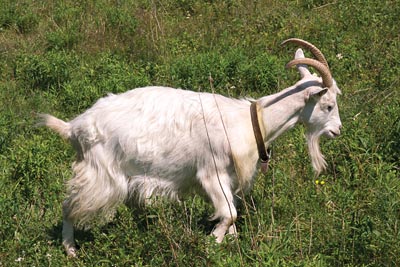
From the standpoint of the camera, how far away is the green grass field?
4895 millimetres

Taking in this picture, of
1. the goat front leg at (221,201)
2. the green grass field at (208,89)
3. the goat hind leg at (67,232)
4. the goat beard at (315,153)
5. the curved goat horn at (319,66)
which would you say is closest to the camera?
the green grass field at (208,89)

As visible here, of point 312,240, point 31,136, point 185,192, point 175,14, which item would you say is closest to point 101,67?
point 31,136

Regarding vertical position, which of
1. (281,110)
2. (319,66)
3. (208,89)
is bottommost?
(208,89)

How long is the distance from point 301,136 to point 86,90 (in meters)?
2.22

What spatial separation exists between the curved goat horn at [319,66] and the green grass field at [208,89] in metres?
0.78

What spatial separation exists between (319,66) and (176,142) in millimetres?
1109

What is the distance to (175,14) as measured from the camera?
9.67 m

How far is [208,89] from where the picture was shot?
7.66m

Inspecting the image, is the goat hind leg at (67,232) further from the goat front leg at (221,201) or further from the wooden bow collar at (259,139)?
the wooden bow collar at (259,139)

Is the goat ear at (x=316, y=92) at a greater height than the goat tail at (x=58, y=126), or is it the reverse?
the goat ear at (x=316, y=92)

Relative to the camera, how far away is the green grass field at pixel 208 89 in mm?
4895

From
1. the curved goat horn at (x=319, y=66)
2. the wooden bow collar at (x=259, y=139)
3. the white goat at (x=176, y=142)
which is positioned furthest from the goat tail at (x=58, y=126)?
the curved goat horn at (x=319, y=66)

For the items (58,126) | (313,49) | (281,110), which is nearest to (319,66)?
(313,49)

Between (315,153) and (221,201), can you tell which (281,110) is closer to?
(315,153)
